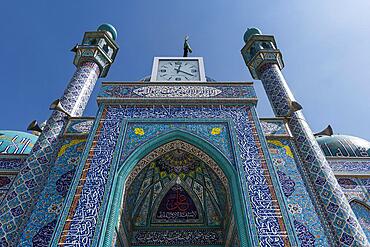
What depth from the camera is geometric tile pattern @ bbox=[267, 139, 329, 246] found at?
4.08 meters

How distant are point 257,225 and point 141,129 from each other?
2.34 meters

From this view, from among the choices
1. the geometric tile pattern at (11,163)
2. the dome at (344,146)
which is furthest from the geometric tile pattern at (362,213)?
the geometric tile pattern at (11,163)

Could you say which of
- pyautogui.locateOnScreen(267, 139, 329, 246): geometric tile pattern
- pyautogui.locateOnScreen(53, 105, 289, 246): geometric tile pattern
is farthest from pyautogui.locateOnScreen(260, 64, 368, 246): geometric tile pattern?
pyautogui.locateOnScreen(53, 105, 289, 246): geometric tile pattern

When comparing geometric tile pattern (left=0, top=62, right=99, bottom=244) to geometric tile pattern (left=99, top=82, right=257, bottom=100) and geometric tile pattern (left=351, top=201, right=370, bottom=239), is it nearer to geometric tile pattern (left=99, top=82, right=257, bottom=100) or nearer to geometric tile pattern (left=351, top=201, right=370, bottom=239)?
geometric tile pattern (left=99, top=82, right=257, bottom=100)

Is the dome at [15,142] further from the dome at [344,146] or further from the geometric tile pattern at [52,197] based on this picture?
the dome at [344,146]

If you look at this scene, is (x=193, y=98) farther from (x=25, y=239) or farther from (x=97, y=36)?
(x=97, y=36)

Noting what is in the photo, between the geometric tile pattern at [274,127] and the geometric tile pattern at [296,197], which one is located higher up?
the geometric tile pattern at [274,127]

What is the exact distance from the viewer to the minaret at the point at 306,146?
167 inches

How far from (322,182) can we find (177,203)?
2538 millimetres

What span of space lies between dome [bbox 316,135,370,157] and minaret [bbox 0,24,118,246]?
22.4 feet

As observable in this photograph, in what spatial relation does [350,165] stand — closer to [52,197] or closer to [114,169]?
[114,169]

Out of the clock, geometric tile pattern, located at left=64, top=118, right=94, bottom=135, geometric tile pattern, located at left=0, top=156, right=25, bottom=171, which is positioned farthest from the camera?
the clock

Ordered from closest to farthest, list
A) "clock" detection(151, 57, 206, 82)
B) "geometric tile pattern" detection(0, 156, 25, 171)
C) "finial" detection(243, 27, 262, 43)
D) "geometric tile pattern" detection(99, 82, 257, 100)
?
"geometric tile pattern" detection(99, 82, 257, 100)
"geometric tile pattern" detection(0, 156, 25, 171)
"clock" detection(151, 57, 206, 82)
"finial" detection(243, 27, 262, 43)

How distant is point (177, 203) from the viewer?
5898mm
